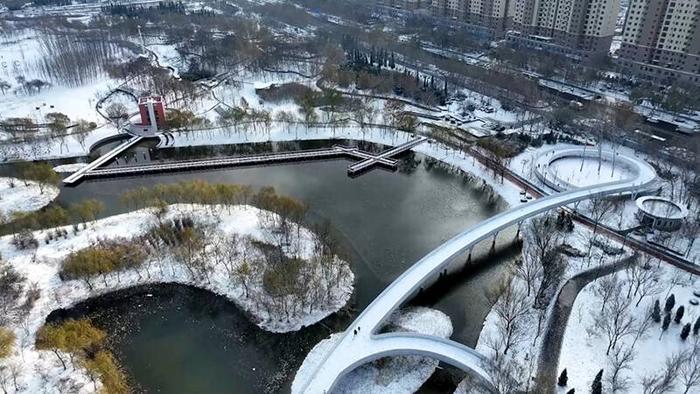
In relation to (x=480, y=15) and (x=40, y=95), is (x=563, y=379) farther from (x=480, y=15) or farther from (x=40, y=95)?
(x=480, y=15)

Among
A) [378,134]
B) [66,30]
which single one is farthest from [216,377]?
[66,30]

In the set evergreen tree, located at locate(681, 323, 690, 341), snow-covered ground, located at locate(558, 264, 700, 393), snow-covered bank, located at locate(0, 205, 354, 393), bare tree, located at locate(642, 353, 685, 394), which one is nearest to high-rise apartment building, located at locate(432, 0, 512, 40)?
snow-covered ground, located at locate(558, 264, 700, 393)

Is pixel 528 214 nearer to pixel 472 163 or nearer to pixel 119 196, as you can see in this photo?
pixel 472 163

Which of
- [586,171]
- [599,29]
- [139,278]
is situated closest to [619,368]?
[586,171]

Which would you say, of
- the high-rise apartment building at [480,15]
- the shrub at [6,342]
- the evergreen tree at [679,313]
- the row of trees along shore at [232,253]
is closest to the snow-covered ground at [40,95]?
the row of trees along shore at [232,253]

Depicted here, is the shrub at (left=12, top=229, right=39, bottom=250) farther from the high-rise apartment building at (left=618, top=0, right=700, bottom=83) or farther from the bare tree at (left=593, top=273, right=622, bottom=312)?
the high-rise apartment building at (left=618, top=0, right=700, bottom=83)

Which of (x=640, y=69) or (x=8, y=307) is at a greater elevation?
(x=640, y=69)
